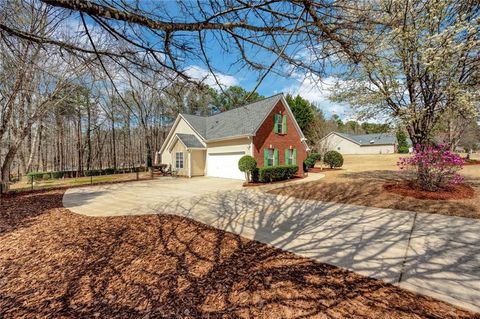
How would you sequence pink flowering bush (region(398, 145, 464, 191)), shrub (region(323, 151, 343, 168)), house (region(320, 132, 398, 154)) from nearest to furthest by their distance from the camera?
1. pink flowering bush (region(398, 145, 464, 191))
2. shrub (region(323, 151, 343, 168))
3. house (region(320, 132, 398, 154))

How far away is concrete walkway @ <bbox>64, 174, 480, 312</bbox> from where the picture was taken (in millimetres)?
3250

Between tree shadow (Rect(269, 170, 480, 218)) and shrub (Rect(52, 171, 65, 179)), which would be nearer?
tree shadow (Rect(269, 170, 480, 218))

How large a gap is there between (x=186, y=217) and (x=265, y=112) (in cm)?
1130

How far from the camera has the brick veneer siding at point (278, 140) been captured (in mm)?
15156

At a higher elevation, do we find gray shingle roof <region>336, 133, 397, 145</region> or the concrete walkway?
gray shingle roof <region>336, 133, 397, 145</region>

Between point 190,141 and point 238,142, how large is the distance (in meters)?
5.29

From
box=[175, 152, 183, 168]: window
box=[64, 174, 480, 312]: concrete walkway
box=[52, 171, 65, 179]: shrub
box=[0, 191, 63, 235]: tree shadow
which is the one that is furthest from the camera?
box=[52, 171, 65, 179]: shrub

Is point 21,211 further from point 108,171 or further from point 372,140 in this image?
point 372,140

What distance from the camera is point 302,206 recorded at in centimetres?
786

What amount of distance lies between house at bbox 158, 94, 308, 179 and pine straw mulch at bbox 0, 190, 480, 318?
1086cm

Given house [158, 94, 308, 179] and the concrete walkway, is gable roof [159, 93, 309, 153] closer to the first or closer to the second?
house [158, 94, 308, 179]

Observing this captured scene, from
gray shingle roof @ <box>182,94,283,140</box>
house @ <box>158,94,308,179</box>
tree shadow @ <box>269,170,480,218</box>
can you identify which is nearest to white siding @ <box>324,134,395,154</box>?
house @ <box>158,94,308,179</box>

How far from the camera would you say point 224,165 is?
1700cm

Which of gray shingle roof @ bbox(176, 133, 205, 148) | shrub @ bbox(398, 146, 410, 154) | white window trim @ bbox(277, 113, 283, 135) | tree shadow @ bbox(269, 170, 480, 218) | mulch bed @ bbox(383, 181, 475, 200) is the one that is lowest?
tree shadow @ bbox(269, 170, 480, 218)
